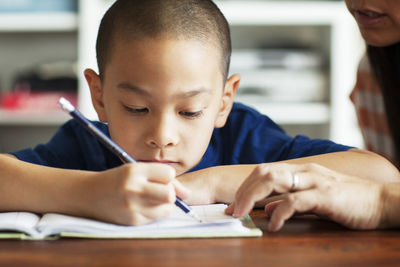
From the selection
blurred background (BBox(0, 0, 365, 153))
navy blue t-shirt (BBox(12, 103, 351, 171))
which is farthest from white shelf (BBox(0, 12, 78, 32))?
navy blue t-shirt (BBox(12, 103, 351, 171))

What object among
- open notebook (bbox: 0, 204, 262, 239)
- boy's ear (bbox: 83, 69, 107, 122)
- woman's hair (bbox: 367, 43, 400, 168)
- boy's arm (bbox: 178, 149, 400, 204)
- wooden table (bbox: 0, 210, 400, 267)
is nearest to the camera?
wooden table (bbox: 0, 210, 400, 267)

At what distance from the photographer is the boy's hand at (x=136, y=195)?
0.77 metres

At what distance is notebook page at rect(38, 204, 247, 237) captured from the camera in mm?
751

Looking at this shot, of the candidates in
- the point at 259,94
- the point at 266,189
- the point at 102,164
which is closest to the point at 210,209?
the point at 266,189

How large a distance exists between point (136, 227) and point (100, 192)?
0.08 meters

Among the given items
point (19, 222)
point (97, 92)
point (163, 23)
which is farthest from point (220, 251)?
point (97, 92)

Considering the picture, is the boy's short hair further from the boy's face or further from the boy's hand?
the boy's hand

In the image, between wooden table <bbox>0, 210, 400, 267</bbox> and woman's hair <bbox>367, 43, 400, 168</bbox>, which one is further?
woman's hair <bbox>367, 43, 400, 168</bbox>

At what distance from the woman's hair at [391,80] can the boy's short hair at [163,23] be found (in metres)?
0.71

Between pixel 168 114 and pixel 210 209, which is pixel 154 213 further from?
pixel 168 114

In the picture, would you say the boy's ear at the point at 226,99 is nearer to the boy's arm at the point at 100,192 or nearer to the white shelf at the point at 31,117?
the boy's arm at the point at 100,192

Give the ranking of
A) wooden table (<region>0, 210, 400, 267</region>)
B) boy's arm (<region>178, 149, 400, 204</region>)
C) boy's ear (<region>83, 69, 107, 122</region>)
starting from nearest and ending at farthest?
wooden table (<region>0, 210, 400, 267</region>) < boy's arm (<region>178, 149, 400, 204</region>) < boy's ear (<region>83, 69, 107, 122</region>)

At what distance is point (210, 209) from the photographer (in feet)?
2.94

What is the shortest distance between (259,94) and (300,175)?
6.32ft
